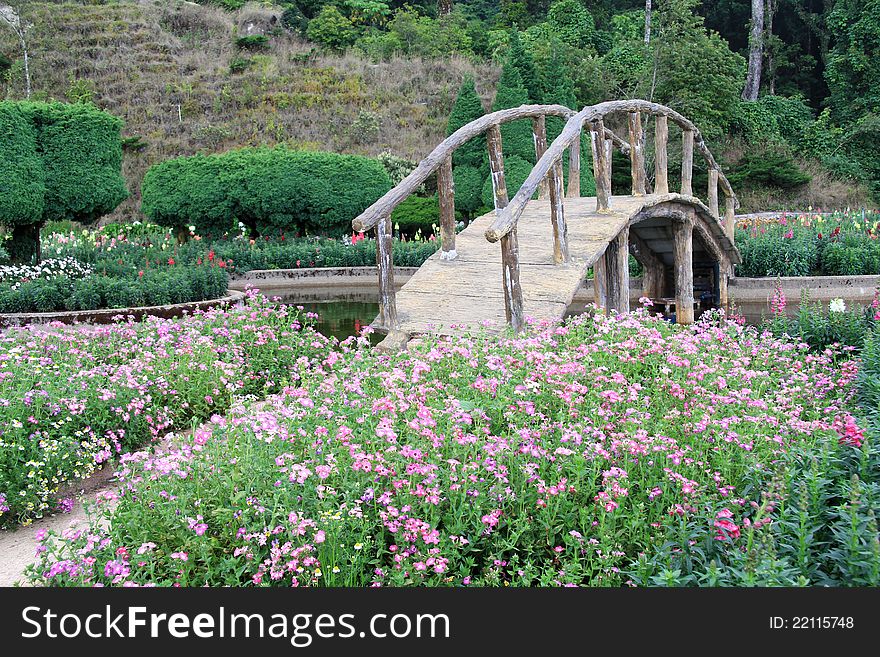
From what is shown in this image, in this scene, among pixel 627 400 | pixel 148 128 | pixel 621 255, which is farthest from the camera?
pixel 148 128

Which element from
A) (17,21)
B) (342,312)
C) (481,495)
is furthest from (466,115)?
(17,21)

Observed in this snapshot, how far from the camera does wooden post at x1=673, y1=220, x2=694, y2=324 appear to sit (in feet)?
38.8

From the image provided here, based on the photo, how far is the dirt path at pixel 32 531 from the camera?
4500 millimetres

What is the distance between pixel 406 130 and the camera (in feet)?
95.7

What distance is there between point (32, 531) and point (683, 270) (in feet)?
29.9

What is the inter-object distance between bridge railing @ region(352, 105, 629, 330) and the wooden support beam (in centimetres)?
415

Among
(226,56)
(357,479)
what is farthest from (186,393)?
(226,56)

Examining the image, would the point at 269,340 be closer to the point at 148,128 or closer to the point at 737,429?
the point at 737,429

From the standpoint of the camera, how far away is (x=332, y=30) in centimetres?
3481

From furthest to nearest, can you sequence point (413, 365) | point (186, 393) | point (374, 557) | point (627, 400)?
point (186, 393)
point (413, 365)
point (627, 400)
point (374, 557)

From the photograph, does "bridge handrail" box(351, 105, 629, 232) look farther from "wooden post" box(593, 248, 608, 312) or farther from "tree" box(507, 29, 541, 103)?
"tree" box(507, 29, 541, 103)

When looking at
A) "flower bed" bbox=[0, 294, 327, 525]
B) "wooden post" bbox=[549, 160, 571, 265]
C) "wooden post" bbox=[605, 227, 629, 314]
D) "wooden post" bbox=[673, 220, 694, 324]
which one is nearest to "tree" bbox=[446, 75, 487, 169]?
"wooden post" bbox=[673, 220, 694, 324]

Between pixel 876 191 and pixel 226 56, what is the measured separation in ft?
77.3

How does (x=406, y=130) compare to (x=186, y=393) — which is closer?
(x=186, y=393)
